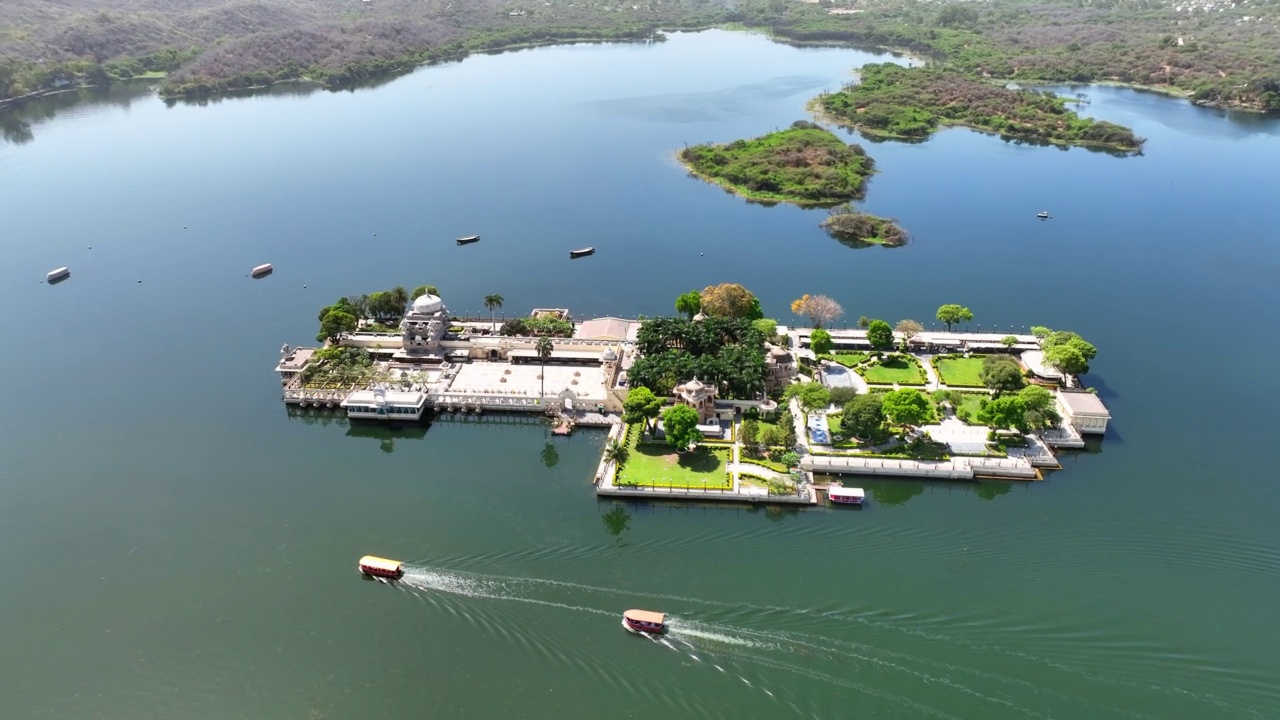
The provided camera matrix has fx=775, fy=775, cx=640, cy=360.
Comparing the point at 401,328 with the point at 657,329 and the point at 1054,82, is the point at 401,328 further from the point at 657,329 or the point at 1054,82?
the point at 1054,82

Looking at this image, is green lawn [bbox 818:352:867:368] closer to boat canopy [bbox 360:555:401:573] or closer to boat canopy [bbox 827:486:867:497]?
boat canopy [bbox 827:486:867:497]

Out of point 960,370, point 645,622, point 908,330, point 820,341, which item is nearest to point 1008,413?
point 960,370

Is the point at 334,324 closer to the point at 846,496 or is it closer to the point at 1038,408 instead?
the point at 846,496

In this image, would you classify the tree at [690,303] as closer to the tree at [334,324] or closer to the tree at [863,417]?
the tree at [863,417]

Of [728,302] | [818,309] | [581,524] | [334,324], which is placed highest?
[728,302]

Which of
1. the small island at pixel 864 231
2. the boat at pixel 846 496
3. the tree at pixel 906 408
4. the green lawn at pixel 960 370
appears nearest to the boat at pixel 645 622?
the boat at pixel 846 496

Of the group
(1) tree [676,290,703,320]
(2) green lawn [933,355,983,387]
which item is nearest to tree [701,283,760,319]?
(1) tree [676,290,703,320]
